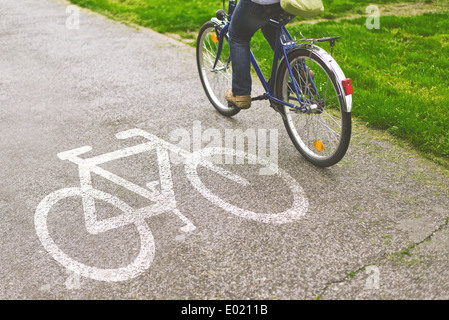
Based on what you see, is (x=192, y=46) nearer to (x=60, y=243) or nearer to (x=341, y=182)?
(x=341, y=182)

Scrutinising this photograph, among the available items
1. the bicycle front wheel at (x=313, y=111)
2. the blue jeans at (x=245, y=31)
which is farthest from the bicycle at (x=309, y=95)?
the blue jeans at (x=245, y=31)

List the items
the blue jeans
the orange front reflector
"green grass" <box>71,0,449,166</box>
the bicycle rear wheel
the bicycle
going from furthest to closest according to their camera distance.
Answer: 1. the bicycle rear wheel
2. "green grass" <box>71,0,449,166</box>
3. the orange front reflector
4. the blue jeans
5. the bicycle

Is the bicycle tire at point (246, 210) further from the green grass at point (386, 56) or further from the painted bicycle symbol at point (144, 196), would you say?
the green grass at point (386, 56)

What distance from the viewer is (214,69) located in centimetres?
496

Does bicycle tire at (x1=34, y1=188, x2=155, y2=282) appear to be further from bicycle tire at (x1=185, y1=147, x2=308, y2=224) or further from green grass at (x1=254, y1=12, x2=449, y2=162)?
green grass at (x1=254, y1=12, x2=449, y2=162)

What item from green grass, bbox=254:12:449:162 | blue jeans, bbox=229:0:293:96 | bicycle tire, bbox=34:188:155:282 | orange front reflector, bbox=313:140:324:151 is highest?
blue jeans, bbox=229:0:293:96

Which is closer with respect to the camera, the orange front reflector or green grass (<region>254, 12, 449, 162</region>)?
the orange front reflector

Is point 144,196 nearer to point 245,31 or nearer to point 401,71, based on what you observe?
point 245,31

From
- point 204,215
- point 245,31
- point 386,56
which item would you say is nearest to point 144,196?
point 204,215

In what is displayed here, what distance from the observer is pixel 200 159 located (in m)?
4.16

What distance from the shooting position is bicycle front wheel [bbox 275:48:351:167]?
3.54m

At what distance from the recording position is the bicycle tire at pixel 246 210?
333cm

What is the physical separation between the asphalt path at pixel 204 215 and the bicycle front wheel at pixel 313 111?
0.18 m

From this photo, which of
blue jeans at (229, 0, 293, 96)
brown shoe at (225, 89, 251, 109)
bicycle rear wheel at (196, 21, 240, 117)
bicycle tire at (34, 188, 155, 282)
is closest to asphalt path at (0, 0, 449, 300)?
bicycle tire at (34, 188, 155, 282)
